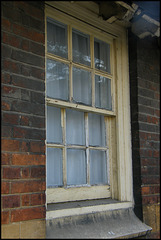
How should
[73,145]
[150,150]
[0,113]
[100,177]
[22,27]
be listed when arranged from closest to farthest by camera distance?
[0,113] < [22,27] < [73,145] < [100,177] < [150,150]

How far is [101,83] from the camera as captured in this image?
11.6ft

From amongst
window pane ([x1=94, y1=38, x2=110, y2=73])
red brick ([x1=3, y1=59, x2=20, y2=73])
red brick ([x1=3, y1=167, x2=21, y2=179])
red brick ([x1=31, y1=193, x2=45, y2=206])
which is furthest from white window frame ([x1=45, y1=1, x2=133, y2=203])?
red brick ([x1=3, y1=167, x2=21, y2=179])

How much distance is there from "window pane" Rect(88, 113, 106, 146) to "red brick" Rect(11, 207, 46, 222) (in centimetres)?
106

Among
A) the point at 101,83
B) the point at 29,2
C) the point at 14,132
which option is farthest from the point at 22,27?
the point at 101,83

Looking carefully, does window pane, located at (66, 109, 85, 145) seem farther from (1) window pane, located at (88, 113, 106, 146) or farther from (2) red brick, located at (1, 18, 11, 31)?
(2) red brick, located at (1, 18, 11, 31)

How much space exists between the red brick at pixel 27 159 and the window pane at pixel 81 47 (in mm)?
1248

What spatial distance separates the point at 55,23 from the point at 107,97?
0.99 metres

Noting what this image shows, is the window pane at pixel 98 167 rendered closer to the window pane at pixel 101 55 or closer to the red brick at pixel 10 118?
the window pane at pixel 101 55

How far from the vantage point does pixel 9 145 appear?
7.84 feet

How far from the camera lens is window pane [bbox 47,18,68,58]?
315 cm

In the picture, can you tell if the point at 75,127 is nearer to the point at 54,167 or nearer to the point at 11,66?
the point at 54,167

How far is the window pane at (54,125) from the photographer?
9.95ft

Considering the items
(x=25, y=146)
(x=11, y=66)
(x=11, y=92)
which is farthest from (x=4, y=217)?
(x=11, y=66)

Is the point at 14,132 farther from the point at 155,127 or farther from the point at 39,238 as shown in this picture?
the point at 155,127
